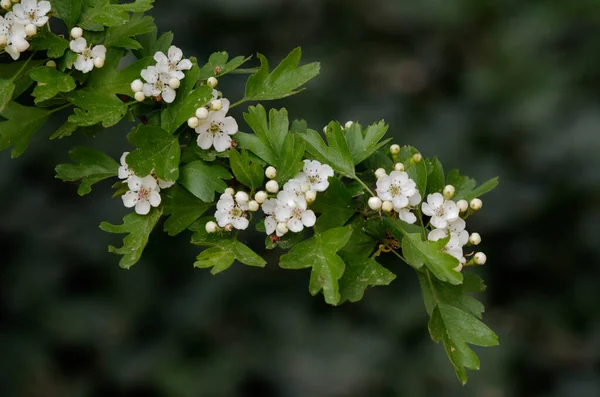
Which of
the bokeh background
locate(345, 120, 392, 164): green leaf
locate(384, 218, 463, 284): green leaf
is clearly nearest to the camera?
locate(384, 218, 463, 284): green leaf

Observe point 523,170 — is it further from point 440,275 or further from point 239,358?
point 440,275

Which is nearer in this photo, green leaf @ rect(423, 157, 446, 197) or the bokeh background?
green leaf @ rect(423, 157, 446, 197)

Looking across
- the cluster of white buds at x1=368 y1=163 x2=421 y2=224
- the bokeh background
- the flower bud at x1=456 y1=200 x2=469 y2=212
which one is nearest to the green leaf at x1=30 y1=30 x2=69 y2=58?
the cluster of white buds at x1=368 y1=163 x2=421 y2=224

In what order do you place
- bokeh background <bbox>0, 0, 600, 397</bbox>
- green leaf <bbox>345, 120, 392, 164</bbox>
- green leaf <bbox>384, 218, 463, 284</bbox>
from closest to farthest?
green leaf <bbox>384, 218, 463, 284</bbox> < green leaf <bbox>345, 120, 392, 164</bbox> < bokeh background <bbox>0, 0, 600, 397</bbox>

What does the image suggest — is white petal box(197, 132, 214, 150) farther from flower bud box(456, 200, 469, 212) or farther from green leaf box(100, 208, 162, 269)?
flower bud box(456, 200, 469, 212)

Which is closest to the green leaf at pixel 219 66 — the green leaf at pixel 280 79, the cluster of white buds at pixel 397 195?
the green leaf at pixel 280 79
